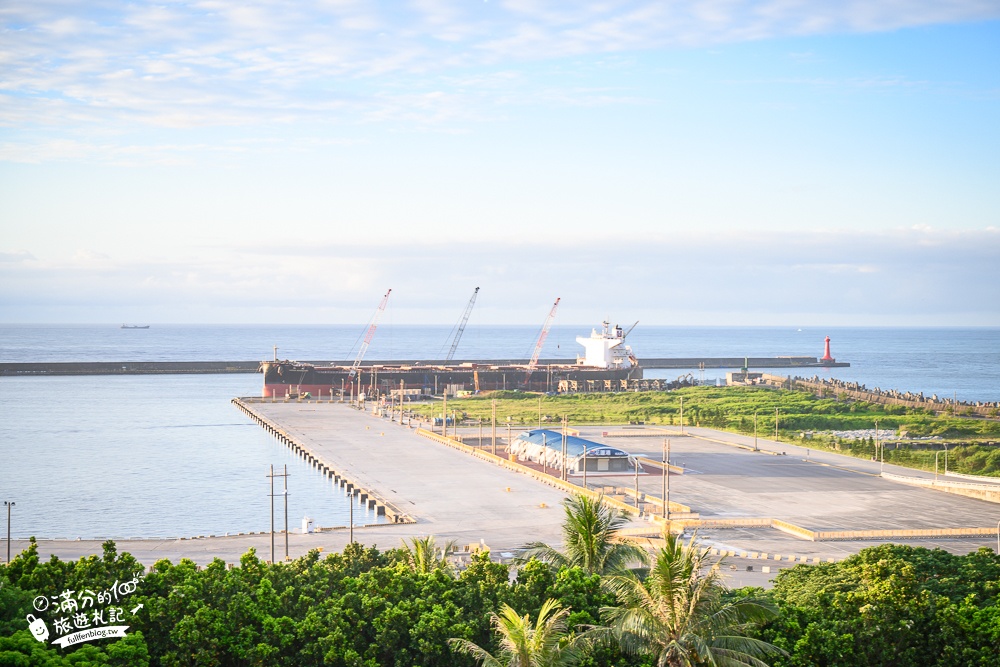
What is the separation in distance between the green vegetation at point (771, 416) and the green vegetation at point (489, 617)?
46695 millimetres

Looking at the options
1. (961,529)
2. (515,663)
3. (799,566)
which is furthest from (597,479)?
(515,663)

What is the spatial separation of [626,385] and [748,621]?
415 feet

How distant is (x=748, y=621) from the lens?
904 inches

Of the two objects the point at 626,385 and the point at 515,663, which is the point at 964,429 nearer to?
the point at 626,385

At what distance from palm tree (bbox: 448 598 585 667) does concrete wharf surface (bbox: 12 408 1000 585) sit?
1581 centimetres

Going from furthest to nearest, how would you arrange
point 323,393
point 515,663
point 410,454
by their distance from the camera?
point 323,393 → point 410,454 → point 515,663

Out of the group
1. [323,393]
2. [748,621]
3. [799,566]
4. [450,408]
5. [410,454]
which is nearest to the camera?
[748,621]

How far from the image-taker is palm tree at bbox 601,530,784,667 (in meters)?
21.2

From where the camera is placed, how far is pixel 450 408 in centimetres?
11325

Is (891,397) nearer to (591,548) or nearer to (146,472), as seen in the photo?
(146,472)

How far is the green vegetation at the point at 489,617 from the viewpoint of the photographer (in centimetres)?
2158

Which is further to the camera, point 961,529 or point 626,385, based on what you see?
point 626,385

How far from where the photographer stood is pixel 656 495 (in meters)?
56.8

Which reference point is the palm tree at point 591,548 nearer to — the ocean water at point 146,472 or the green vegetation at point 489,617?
the green vegetation at point 489,617
